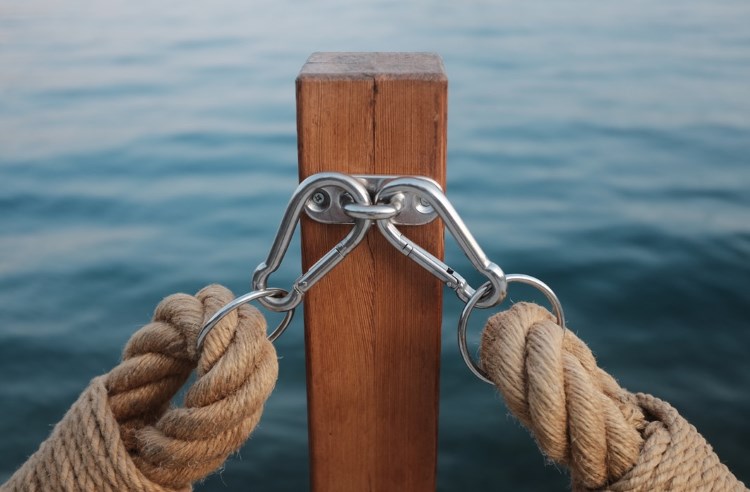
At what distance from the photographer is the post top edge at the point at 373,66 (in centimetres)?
110

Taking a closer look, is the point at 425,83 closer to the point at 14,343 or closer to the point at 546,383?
the point at 546,383

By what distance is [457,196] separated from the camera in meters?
4.63

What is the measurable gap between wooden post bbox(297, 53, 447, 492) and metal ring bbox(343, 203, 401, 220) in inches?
2.4

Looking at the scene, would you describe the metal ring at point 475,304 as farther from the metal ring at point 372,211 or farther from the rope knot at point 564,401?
the metal ring at point 372,211

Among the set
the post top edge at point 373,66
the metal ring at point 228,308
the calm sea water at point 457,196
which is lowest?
the calm sea water at point 457,196

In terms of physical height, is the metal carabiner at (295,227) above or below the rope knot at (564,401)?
above

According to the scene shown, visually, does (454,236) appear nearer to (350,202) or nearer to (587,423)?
(350,202)

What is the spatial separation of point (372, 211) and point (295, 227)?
0.13m

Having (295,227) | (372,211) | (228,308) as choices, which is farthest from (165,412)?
(372,211)

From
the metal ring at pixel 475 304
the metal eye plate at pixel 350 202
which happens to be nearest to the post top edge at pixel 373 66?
the metal eye plate at pixel 350 202

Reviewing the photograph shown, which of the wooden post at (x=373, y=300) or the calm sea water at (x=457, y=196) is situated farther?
the calm sea water at (x=457, y=196)

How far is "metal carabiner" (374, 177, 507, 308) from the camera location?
1.08 metres

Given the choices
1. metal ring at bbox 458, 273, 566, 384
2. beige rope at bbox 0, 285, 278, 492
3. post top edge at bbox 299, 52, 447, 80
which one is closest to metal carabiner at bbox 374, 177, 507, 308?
metal ring at bbox 458, 273, 566, 384

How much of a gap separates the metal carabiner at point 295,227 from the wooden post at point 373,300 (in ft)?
0.13
